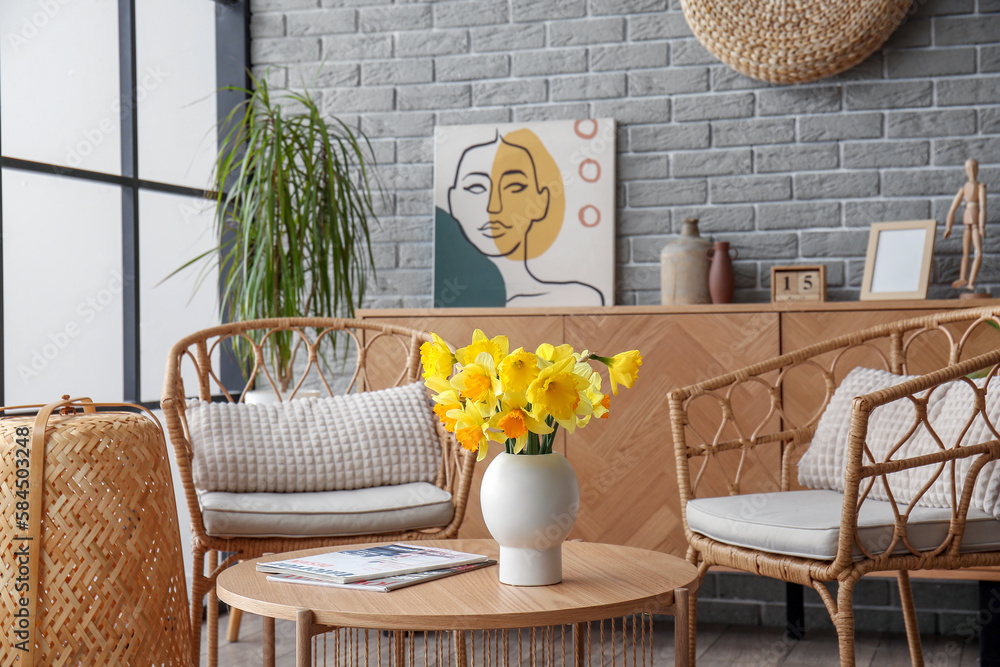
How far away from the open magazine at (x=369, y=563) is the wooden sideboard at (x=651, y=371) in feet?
3.75

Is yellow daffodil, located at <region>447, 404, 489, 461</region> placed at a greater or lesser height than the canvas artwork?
lesser

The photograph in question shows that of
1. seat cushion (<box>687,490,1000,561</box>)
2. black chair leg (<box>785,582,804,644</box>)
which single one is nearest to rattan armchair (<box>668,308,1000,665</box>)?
seat cushion (<box>687,490,1000,561</box>)

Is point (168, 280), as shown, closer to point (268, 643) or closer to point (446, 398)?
point (268, 643)

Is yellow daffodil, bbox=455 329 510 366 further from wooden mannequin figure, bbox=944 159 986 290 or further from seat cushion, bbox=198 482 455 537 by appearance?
wooden mannequin figure, bbox=944 159 986 290

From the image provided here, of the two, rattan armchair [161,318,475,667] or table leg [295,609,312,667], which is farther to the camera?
rattan armchair [161,318,475,667]

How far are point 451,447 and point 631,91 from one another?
145cm

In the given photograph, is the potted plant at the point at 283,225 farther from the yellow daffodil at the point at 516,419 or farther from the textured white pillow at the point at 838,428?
the yellow daffodil at the point at 516,419

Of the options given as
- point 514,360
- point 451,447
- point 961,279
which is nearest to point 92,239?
point 451,447

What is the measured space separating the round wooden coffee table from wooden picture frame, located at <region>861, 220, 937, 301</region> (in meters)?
1.57

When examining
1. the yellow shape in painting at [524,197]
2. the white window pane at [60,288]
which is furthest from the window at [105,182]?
the yellow shape in painting at [524,197]

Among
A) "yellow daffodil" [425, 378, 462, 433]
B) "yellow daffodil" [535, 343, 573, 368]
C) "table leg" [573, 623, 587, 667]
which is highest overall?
"yellow daffodil" [535, 343, 573, 368]

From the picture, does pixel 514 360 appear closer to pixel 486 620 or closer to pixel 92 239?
pixel 486 620

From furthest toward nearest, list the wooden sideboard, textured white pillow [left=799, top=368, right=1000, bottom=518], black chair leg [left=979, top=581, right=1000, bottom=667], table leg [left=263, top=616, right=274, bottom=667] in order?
the wooden sideboard, black chair leg [left=979, top=581, right=1000, bottom=667], textured white pillow [left=799, top=368, right=1000, bottom=518], table leg [left=263, top=616, right=274, bottom=667]

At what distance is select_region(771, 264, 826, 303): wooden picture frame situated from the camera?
2863 mm
